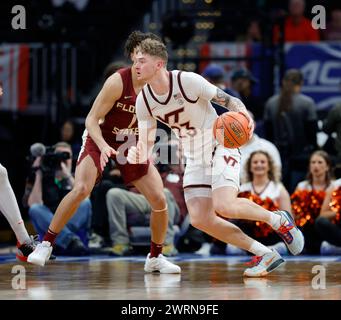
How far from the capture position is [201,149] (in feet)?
25.7

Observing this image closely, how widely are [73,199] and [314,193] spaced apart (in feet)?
11.7

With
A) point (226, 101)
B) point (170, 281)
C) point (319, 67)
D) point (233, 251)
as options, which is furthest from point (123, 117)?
point (319, 67)

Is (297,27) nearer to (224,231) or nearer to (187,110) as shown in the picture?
(187,110)

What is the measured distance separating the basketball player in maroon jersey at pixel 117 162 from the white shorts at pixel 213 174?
494 millimetres

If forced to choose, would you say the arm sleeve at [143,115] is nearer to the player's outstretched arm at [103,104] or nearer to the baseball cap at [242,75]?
the player's outstretched arm at [103,104]

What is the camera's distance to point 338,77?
1289 cm

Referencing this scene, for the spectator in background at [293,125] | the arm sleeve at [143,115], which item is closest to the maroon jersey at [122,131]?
the arm sleeve at [143,115]

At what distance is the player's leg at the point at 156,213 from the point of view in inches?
325

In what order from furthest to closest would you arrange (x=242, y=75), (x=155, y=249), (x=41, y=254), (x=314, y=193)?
(x=242, y=75) → (x=314, y=193) → (x=155, y=249) → (x=41, y=254)

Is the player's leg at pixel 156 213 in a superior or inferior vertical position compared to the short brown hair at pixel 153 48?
inferior

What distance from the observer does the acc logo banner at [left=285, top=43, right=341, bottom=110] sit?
12.9 m

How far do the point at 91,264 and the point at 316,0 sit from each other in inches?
274

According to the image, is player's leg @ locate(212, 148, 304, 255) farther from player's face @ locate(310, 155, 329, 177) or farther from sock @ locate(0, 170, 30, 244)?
player's face @ locate(310, 155, 329, 177)
